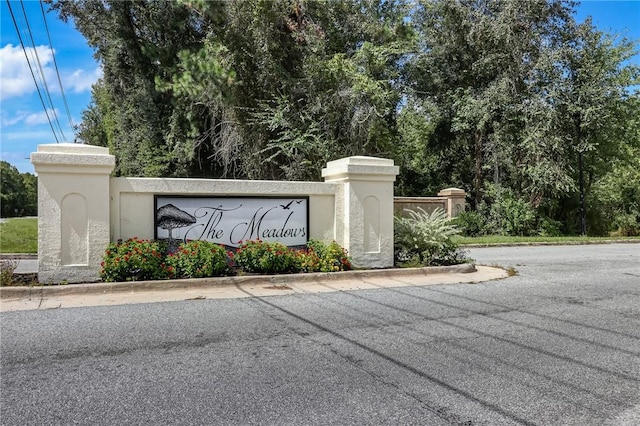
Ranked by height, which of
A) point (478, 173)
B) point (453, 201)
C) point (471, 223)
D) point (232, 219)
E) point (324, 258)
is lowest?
point (324, 258)

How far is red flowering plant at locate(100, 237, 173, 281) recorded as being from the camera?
27.1 feet

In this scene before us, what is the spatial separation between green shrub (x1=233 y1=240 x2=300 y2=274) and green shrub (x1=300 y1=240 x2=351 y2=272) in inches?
13.8

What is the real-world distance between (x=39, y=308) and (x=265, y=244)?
151 inches

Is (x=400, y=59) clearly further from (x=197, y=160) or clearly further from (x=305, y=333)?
(x=305, y=333)

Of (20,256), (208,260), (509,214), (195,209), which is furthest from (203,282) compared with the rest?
(509,214)

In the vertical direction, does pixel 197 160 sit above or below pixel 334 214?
above

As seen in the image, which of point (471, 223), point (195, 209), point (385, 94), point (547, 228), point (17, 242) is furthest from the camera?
point (547, 228)

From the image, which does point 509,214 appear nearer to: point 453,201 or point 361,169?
point 453,201

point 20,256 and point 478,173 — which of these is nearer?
point 20,256

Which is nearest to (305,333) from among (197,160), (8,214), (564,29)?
(197,160)

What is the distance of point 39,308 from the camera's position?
275 inches

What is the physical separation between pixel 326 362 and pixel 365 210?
19.5 ft

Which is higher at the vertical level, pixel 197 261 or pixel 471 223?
pixel 471 223

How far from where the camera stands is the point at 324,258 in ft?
32.7
